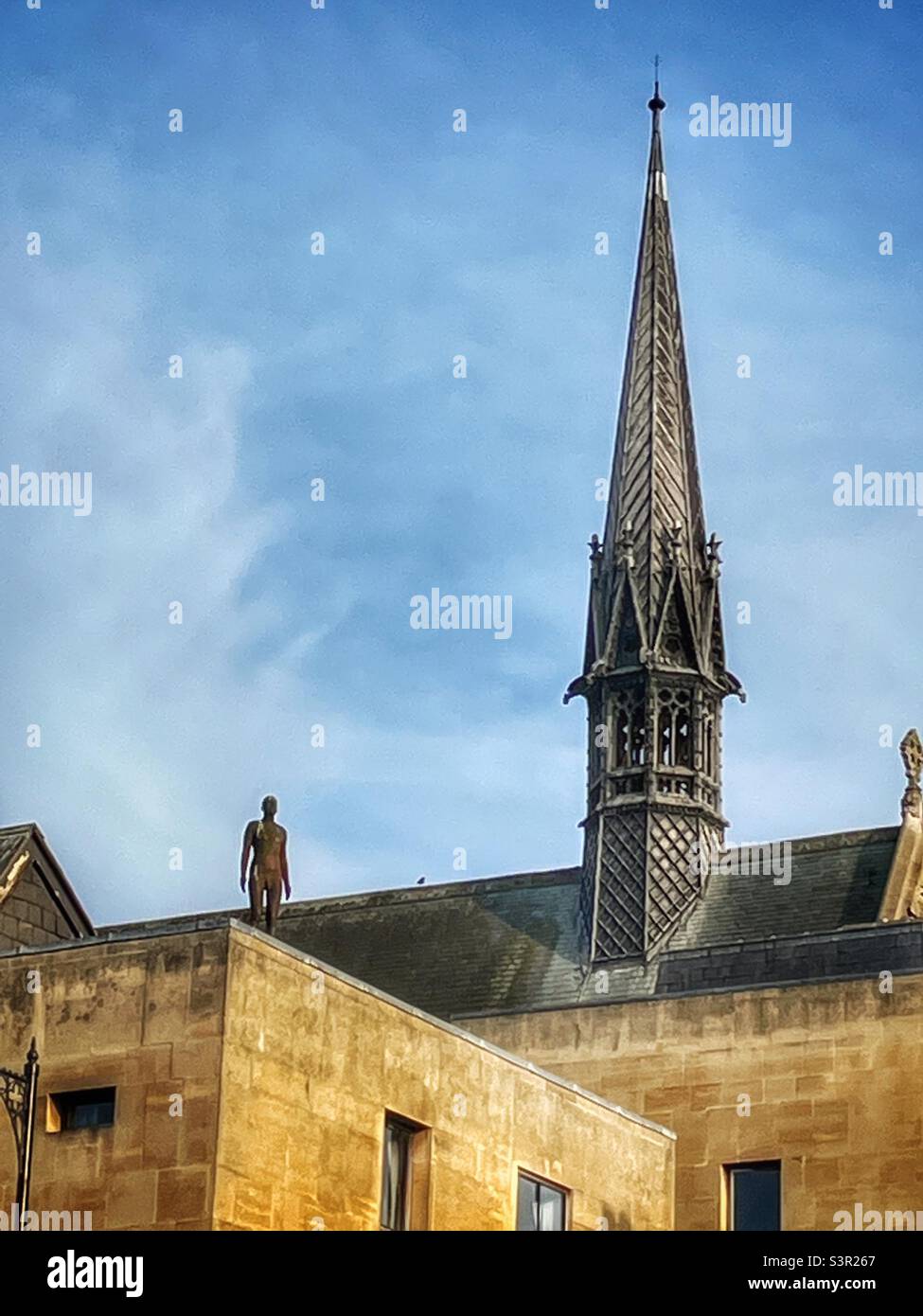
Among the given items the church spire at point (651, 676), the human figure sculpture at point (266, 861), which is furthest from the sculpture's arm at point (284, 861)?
the church spire at point (651, 676)

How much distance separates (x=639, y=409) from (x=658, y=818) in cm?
1245

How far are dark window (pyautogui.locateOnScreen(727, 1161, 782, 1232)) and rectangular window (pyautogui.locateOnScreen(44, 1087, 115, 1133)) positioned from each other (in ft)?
55.7

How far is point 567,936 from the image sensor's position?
218 feet

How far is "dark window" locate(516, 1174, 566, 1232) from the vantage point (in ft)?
141

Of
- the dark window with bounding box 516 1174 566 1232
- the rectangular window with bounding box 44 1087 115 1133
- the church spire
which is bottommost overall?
the dark window with bounding box 516 1174 566 1232

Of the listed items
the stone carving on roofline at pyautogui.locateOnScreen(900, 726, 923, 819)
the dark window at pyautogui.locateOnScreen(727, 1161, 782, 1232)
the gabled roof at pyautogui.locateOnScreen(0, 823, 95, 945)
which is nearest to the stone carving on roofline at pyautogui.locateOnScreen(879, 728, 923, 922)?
the stone carving on roofline at pyautogui.locateOnScreen(900, 726, 923, 819)

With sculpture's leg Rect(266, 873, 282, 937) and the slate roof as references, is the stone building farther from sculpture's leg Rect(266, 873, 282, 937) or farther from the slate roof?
sculpture's leg Rect(266, 873, 282, 937)

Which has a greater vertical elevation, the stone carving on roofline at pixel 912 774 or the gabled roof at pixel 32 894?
the stone carving on roofline at pixel 912 774

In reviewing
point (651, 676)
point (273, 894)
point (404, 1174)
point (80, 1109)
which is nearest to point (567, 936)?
point (651, 676)

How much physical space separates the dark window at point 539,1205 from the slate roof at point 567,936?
13497mm

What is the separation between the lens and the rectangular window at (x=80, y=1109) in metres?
38.0

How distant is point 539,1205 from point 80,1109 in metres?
8.36

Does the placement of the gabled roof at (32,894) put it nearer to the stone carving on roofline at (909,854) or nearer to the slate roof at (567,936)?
the slate roof at (567,936)

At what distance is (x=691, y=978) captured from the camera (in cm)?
5941
